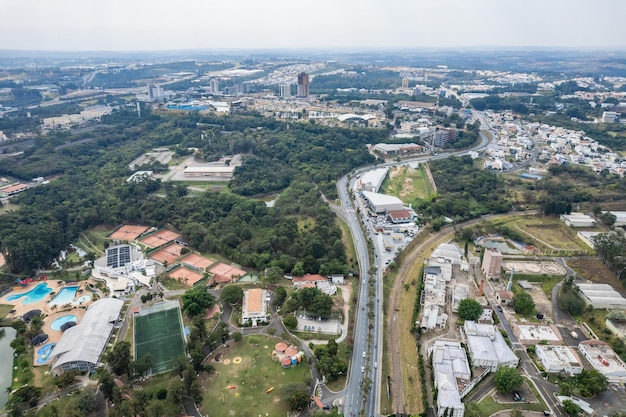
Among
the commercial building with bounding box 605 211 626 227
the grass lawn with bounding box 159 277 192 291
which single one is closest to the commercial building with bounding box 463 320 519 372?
the grass lawn with bounding box 159 277 192 291

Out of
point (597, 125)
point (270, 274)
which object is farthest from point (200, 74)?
point (270, 274)

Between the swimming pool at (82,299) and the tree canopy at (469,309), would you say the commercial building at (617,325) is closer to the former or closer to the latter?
the tree canopy at (469,309)

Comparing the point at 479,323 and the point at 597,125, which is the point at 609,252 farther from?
the point at 597,125

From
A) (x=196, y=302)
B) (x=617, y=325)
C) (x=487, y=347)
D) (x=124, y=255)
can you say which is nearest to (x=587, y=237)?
(x=617, y=325)

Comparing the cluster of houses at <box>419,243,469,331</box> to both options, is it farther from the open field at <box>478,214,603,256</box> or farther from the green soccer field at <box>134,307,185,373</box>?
the green soccer field at <box>134,307,185,373</box>

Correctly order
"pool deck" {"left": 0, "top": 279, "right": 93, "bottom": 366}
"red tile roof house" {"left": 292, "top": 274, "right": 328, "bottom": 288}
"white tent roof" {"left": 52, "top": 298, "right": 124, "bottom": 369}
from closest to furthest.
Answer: "white tent roof" {"left": 52, "top": 298, "right": 124, "bottom": 369}, "pool deck" {"left": 0, "top": 279, "right": 93, "bottom": 366}, "red tile roof house" {"left": 292, "top": 274, "right": 328, "bottom": 288}

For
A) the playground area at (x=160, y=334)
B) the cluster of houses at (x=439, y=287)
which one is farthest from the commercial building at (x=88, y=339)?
the cluster of houses at (x=439, y=287)
